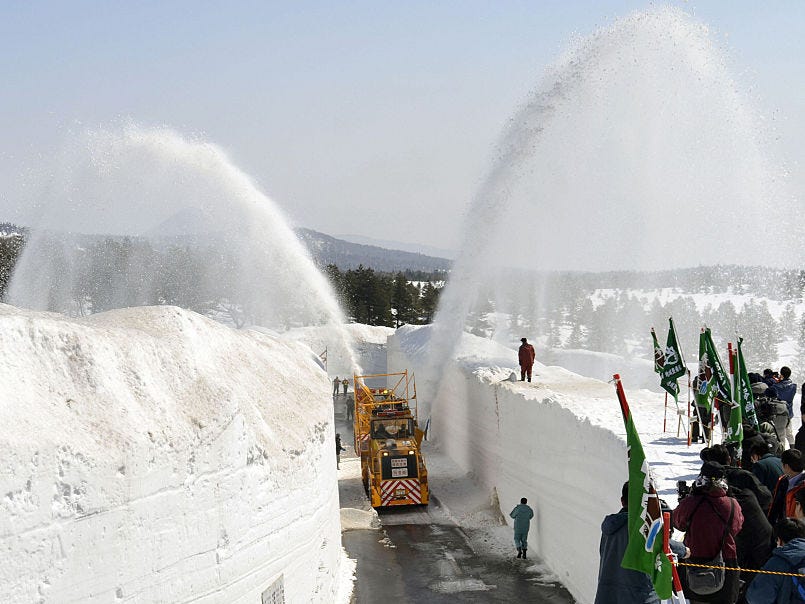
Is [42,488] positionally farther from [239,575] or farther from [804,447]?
[804,447]

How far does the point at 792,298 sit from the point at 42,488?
51533 mm

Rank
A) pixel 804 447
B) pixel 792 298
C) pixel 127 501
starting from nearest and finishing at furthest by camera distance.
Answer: pixel 127 501 < pixel 804 447 < pixel 792 298

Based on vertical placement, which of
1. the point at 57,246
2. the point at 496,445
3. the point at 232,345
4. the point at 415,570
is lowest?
the point at 415,570

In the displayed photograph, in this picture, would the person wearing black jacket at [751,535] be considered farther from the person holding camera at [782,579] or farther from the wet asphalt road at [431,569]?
the wet asphalt road at [431,569]

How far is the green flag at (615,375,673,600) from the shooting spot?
5.95 m

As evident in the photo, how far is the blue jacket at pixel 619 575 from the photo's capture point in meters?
6.58

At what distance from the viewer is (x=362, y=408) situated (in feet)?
82.7

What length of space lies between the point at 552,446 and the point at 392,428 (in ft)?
21.0

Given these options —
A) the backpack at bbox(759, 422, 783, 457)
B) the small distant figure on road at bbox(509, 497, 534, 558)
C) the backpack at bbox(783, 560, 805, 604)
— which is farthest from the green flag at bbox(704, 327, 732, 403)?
the backpack at bbox(783, 560, 805, 604)

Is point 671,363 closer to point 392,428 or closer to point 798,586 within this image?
point 392,428

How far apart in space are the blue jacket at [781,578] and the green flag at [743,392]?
5470 mm

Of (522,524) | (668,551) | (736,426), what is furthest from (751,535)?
(522,524)

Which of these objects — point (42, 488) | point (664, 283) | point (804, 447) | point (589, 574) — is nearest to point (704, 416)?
point (804, 447)

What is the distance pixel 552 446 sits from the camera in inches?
652
